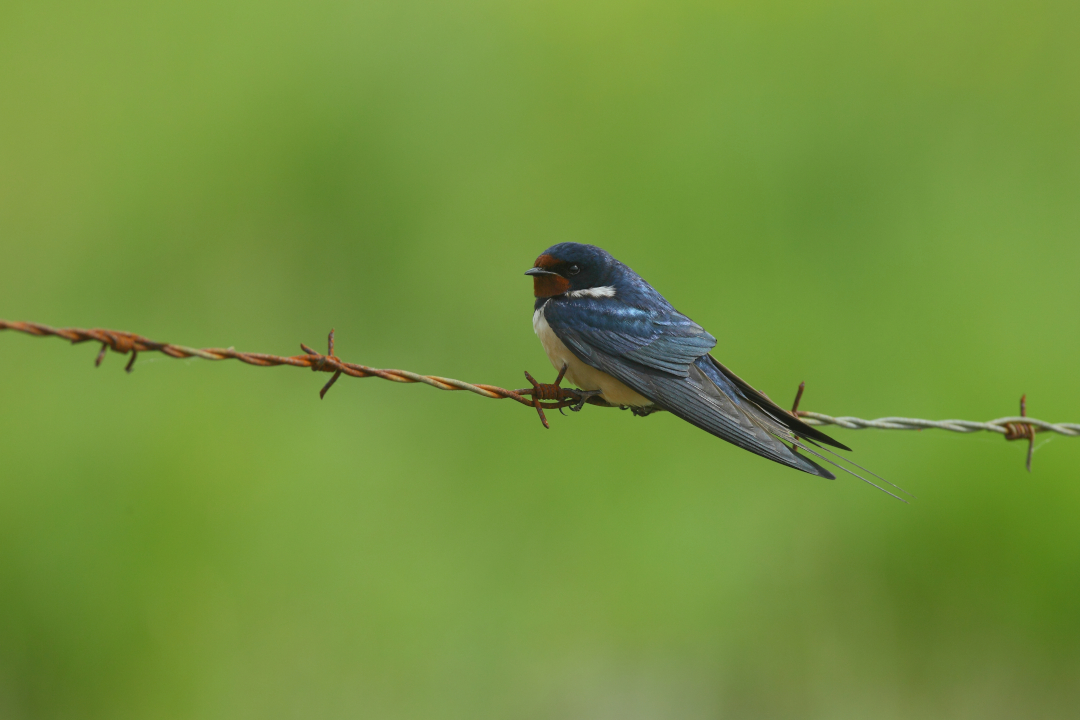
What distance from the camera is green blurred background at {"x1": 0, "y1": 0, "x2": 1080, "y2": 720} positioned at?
13.8ft

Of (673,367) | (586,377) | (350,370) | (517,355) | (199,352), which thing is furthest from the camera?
(517,355)

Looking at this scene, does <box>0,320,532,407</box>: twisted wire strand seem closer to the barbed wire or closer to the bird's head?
the barbed wire

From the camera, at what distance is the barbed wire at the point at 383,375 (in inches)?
77.2

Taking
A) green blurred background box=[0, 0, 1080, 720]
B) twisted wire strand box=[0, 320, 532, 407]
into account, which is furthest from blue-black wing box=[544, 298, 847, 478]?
green blurred background box=[0, 0, 1080, 720]

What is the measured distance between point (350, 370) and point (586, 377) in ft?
3.05

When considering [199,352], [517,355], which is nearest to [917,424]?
[199,352]

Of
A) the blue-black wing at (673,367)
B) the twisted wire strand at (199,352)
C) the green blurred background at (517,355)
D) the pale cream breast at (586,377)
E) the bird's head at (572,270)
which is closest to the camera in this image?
the twisted wire strand at (199,352)

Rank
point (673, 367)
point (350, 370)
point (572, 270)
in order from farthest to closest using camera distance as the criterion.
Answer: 1. point (572, 270)
2. point (673, 367)
3. point (350, 370)

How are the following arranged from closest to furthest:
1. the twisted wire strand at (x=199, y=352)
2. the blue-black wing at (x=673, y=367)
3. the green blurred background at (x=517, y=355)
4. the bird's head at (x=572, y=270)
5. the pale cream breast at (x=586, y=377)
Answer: the twisted wire strand at (x=199, y=352) < the blue-black wing at (x=673, y=367) < the pale cream breast at (x=586, y=377) < the bird's head at (x=572, y=270) < the green blurred background at (x=517, y=355)

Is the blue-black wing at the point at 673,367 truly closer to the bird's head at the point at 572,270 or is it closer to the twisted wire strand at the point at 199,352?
the bird's head at the point at 572,270

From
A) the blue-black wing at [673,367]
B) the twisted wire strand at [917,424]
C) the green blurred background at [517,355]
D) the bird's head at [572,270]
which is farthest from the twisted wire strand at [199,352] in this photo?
the green blurred background at [517,355]

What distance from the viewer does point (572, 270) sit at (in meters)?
3.26

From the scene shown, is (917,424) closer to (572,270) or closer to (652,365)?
(652,365)

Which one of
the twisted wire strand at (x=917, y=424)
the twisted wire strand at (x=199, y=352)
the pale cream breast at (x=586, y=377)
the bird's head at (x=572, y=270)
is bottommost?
the twisted wire strand at (x=199, y=352)
